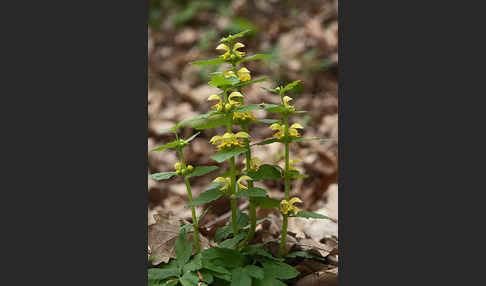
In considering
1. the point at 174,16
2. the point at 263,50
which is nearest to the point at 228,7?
Answer: the point at 174,16

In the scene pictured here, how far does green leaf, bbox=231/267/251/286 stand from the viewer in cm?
165

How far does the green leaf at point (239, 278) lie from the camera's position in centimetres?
165

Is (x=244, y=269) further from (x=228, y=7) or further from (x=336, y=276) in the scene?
(x=228, y=7)

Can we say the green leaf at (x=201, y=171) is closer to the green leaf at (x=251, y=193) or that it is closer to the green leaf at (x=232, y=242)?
the green leaf at (x=251, y=193)

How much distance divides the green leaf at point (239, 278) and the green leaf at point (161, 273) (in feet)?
0.81

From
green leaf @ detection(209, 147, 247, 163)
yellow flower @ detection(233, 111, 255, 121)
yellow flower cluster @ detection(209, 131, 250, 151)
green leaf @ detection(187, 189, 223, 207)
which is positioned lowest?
green leaf @ detection(187, 189, 223, 207)

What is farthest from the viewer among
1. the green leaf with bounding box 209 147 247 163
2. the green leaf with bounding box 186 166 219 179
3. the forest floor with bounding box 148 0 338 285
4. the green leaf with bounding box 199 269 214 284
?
the forest floor with bounding box 148 0 338 285

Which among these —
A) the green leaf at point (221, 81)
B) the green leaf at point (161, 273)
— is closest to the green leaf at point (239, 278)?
the green leaf at point (161, 273)

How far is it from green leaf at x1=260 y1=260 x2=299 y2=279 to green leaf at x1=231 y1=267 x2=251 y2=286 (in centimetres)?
12

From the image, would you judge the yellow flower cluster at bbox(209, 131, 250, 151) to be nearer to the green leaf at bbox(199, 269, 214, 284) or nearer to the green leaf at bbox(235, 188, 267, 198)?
the green leaf at bbox(235, 188, 267, 198)

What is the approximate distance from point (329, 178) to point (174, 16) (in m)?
4.89

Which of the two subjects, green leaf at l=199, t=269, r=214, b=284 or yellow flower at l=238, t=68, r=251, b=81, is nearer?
green leaf at l=199, t=269, r=214, b=284

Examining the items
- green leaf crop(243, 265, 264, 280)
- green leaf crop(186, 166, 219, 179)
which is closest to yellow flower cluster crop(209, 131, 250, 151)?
green leaf crop(186, 166, 219, 179)

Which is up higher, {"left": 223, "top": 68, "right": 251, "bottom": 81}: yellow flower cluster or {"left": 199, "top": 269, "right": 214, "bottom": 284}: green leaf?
{"left": 223, "top": 68, "right": 251, "bottom": 81}: yellow flower cluster
